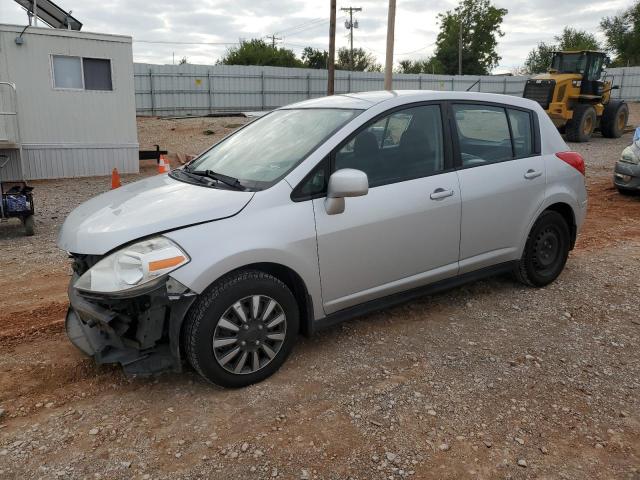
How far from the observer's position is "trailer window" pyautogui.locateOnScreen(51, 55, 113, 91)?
1161cm

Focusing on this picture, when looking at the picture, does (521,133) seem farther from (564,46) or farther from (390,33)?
(564,46)

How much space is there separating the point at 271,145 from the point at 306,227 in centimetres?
85

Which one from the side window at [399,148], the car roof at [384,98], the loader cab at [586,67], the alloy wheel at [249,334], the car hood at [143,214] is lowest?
the alloy wheel at [249,334]

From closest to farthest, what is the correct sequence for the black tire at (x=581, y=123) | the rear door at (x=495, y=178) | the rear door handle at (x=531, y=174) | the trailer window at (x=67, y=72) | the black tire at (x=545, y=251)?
the rear door at (x=495, y=178), the rear door handle at (x=531, y=174), the black tire at (x=545, y=251), the trailer window at (x=67, y=72), the black tire at (x=581, y=123)

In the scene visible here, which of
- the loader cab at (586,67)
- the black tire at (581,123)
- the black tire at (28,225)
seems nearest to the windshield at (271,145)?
the black tire at (28,225)

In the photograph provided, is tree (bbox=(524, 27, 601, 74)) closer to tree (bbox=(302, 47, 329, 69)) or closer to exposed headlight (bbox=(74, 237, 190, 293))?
tree (bbox=(302, 47, 329, 69))

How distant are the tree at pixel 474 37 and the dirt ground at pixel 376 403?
5947 cm

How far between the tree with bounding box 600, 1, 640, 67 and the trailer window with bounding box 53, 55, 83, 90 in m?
56.7

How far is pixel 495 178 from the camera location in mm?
4371

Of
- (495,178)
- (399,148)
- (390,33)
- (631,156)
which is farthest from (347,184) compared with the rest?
(390,33)

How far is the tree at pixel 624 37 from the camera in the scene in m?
55.7

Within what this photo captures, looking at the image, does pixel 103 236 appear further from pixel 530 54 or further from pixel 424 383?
pixel 530 54

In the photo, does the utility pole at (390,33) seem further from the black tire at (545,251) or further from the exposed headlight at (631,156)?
the black tire at (545,251)

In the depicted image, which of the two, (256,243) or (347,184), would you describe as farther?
(347,184)
